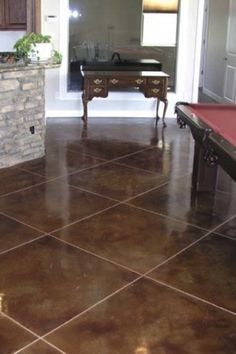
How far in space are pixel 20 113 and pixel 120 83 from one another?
2.16 m

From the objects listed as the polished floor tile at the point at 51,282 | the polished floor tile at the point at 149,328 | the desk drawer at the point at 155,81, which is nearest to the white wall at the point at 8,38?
the desk drawer at the point at 155,81

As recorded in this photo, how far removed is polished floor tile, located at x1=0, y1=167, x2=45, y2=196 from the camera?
427cm

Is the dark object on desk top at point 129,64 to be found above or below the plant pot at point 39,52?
below

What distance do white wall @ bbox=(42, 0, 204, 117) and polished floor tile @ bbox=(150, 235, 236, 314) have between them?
14.3 feet

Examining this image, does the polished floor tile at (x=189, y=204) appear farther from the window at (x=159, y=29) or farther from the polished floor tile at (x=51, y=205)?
the window at (x=159, y=29)

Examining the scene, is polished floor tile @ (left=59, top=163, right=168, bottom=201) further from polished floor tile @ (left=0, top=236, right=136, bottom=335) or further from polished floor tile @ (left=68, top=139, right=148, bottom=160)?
polished floor tile @ (left=0, top=236, right=136, bottom=335)

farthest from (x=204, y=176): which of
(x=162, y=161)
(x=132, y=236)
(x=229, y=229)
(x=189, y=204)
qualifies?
(x=132, y=236)

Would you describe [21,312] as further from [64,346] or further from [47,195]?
[47,195]

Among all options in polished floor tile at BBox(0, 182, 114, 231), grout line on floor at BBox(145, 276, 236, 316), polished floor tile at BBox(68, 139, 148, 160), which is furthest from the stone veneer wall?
grout line on floor at BBox(145, 276, 236, 316)

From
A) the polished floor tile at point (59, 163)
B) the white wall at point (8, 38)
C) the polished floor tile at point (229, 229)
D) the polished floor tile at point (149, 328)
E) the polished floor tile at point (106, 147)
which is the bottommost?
the polished floor tile at point (149, 328)

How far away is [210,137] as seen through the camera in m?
3.11

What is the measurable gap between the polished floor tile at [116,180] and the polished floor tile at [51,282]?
111 cm

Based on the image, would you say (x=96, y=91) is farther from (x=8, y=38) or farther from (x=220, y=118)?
(x=220, y=118)

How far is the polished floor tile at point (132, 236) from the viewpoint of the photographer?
3.09m
